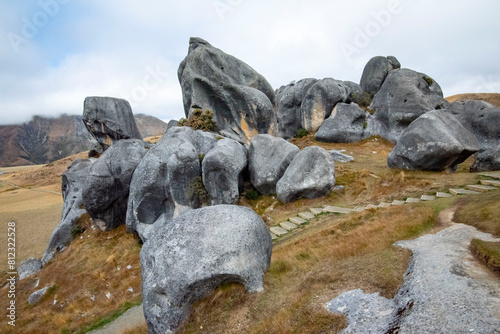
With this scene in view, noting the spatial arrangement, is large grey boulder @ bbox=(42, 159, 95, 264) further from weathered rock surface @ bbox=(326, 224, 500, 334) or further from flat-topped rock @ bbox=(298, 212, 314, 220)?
weathered rock surface @ bbox=(326, 224, 500, 334)

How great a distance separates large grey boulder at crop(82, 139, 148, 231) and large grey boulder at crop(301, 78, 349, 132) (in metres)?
22.6

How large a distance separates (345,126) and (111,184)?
2497cm

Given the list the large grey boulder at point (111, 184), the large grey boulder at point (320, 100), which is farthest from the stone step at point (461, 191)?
the large grey boulder at point (320, 100)

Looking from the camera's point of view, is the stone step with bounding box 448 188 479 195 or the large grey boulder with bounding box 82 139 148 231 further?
the large grey boulder with bounding box 82 139 148 231

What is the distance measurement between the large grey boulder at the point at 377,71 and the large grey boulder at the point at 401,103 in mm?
6407

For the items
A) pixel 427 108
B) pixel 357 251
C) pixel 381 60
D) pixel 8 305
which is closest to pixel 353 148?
pixel 427 108

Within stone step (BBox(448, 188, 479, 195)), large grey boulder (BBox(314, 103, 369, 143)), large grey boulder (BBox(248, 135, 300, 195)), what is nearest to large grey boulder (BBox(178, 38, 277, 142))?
large grey boulder (BBox(248, 135, 300, 195))

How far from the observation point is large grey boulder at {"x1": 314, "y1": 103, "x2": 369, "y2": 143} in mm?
30391

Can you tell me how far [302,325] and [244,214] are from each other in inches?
127

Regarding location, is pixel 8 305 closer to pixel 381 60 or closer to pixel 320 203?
pixel 320 203

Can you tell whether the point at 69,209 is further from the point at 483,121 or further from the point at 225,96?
the point at 483,121

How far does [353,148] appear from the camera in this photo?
93.5 ft

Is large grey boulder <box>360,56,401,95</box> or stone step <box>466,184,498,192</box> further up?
large grey boulder <box>360,56,401,95</box>

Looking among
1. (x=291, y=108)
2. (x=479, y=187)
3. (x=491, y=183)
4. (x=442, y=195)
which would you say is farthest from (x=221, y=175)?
(x=291, y=108)
